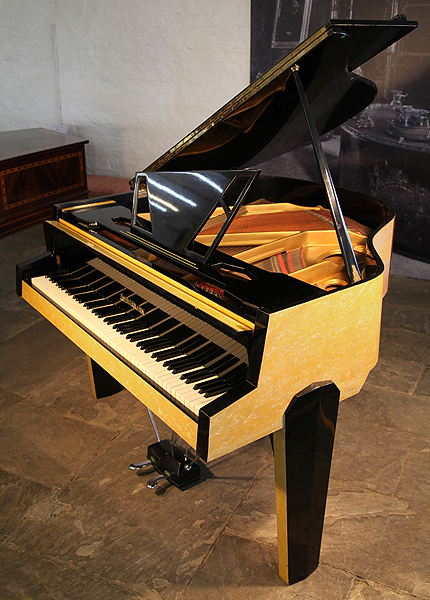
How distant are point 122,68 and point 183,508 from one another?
16.7 ft

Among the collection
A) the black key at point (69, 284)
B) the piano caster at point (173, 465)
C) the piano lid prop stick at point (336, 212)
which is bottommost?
the piano caster at point (173, 465)

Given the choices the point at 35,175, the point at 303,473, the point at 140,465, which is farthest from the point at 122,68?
the point at 303,473

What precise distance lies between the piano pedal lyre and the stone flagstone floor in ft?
0.23

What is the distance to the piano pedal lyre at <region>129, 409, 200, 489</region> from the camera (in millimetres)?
2398

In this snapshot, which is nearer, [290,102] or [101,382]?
[290,102]

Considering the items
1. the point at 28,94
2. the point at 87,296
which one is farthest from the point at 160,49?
the point at 87,296

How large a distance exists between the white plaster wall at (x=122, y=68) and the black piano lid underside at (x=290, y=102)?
107 inches

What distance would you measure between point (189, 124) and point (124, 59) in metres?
1.06

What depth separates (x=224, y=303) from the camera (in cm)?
177

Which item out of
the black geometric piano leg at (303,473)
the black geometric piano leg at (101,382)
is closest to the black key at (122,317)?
the black geometric piano leg at (303,473)

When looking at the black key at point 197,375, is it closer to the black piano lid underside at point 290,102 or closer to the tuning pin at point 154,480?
the tuning pin at point 154,480

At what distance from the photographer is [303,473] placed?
183 centimetres

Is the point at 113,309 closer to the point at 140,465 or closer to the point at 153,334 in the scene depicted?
the point at 153,334

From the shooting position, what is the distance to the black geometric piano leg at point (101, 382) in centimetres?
304
